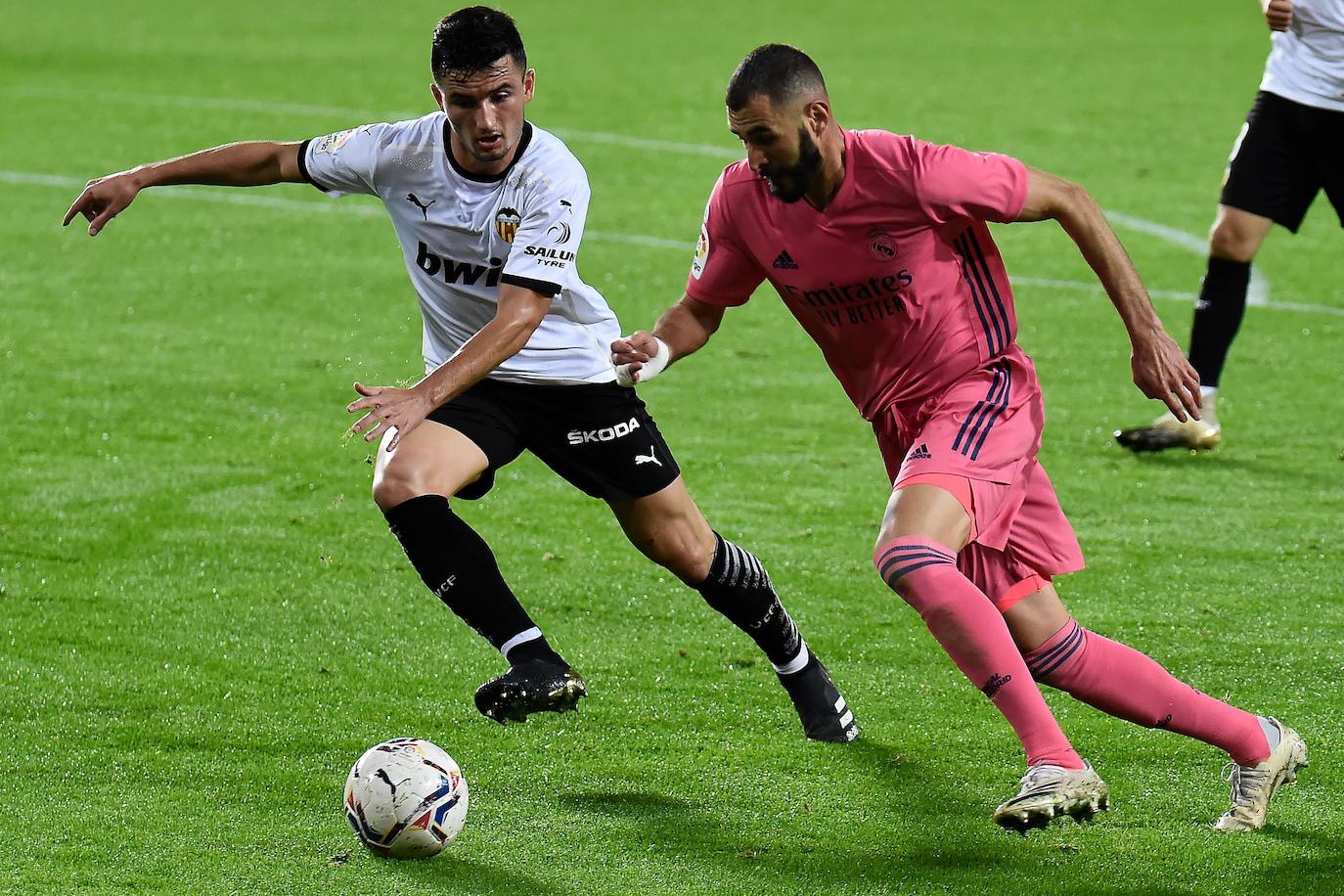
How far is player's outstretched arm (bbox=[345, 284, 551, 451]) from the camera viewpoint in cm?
419

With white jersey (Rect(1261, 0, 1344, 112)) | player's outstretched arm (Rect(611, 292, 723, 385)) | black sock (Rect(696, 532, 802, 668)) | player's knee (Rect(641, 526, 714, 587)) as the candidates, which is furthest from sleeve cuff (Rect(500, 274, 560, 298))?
white jersey (Rect(1261, 0, 1344, 112))

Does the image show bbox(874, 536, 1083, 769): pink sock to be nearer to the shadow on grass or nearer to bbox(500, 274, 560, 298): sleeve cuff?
the shadow on grass

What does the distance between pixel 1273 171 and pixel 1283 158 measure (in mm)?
74

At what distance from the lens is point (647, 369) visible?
14.8 ft

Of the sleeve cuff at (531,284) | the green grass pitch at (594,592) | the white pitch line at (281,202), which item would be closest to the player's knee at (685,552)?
the green grass pitch at (594,592)

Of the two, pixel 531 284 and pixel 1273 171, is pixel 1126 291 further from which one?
pixel 1273 171

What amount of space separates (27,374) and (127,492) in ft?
6.20

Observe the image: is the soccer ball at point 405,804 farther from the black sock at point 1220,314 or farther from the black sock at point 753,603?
the black sock at point 1220,314

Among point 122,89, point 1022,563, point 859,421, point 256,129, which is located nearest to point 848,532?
point 859,421

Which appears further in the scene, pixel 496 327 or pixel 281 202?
pixel 281 202

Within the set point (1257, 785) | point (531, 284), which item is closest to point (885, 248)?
point (531, 284)

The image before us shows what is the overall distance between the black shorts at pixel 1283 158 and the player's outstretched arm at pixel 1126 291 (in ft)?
11.6

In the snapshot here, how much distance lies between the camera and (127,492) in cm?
702

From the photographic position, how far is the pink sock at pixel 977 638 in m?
3.88
